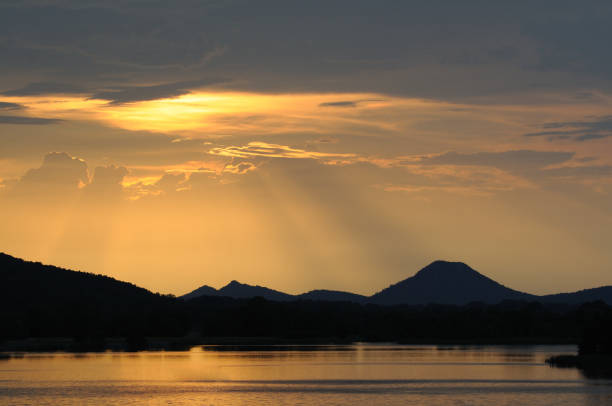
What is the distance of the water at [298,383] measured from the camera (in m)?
86.0

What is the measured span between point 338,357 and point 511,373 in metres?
48.4

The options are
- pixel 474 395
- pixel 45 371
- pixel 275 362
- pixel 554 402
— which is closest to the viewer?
pixel 554 402

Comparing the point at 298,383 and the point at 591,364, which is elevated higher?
the point at 591,364

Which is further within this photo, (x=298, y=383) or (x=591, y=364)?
(x=591, y=364)

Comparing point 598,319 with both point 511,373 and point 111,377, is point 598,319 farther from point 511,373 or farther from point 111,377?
point 111,377

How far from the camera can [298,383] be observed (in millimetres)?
105312

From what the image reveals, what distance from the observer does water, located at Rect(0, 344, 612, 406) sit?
86.0 metres

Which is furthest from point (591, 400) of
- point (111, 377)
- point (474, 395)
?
point (111, 377)

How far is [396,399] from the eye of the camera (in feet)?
284

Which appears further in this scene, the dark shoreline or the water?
the dark shoreline

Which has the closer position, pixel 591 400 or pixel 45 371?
pixel 591 400

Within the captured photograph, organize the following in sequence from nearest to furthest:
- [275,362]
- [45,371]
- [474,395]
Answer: [474,395], [45,371], [275,362]

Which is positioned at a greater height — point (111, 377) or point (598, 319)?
point (598, 319)

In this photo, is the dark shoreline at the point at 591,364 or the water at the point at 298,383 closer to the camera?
the water at the point at 298,383
